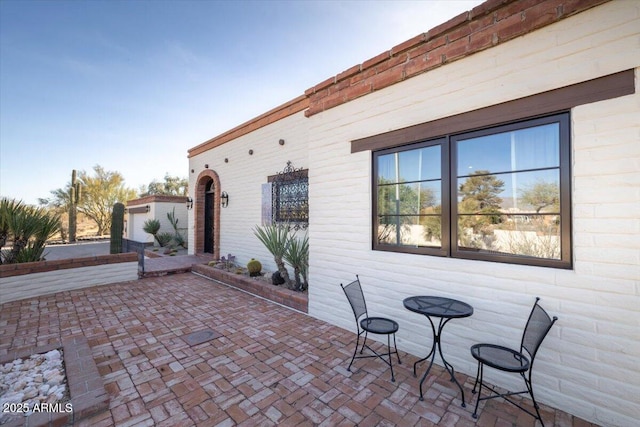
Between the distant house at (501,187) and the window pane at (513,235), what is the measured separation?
14 millimetres

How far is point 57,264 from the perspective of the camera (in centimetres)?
584

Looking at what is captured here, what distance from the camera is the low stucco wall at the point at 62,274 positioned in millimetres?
5312

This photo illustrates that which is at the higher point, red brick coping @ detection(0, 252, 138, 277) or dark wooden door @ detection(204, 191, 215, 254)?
dark wooden door @ detection(204, 191, 215, 254)

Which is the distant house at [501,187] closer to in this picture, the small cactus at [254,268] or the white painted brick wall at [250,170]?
the white painted brick wall at [250,170]

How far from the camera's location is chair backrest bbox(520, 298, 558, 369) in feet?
6.63

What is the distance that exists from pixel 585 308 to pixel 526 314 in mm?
435

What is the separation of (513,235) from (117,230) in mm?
9678

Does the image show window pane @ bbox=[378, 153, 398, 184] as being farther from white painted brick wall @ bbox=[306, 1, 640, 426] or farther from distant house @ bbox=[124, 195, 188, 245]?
distant house @ bbox=[124, 195, 188, 245]

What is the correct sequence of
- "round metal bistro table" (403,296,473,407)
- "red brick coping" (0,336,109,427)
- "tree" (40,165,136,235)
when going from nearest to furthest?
"red brick coping" (0,336,109,427) < "round metal bistro table" (403,296,473,407) < "tree" (40,165,136,235)

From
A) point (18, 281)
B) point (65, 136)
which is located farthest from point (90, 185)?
point (18, 281)

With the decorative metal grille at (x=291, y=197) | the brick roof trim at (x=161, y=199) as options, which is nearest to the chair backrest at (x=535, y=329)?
the decorative metal grille at (x=291, y=197)

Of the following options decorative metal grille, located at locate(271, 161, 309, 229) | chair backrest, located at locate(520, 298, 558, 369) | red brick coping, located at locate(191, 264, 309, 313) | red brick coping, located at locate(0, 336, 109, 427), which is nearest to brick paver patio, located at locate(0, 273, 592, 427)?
red brick coping, located at locate(0, 336, 109, 427)

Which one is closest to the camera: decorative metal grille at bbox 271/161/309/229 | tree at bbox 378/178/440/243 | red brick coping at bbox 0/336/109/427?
red brick coping at bbox 0/336/109/427

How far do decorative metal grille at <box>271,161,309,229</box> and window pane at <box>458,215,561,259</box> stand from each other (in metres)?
3.67
